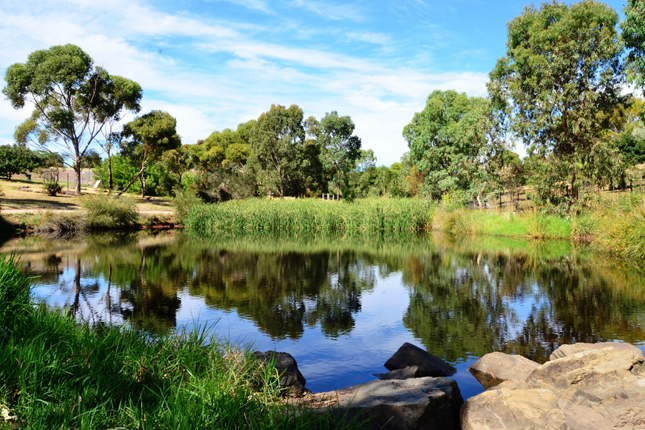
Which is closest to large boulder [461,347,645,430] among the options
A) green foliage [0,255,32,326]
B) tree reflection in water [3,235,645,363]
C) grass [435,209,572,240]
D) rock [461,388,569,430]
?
rock [461,388,569,430]

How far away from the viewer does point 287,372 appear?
452 cm

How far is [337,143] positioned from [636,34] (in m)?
32.2

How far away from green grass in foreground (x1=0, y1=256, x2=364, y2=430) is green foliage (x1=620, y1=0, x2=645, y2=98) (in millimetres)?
15062

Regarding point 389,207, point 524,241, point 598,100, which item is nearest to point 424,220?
point 389,207

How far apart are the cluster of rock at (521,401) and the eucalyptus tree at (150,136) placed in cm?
3258

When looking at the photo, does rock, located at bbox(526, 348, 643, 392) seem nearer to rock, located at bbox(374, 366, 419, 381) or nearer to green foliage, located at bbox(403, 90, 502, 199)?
rock, located at bbox(374, 366, 419, 381)

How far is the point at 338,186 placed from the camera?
44000 mm

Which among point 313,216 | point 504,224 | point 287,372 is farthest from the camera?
point 313,216

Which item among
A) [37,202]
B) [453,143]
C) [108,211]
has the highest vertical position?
[453,143]

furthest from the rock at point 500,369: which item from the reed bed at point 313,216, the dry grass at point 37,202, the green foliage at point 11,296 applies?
the dry grass at point 37,202

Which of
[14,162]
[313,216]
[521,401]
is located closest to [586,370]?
[521,401]

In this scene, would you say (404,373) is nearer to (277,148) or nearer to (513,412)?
(513,412)

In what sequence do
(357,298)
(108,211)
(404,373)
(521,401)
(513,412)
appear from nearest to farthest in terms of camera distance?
(513,412) → (521,401) → (404,373) → (357,298) → (108,211)

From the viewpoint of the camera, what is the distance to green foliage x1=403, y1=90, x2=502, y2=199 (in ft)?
86.3
